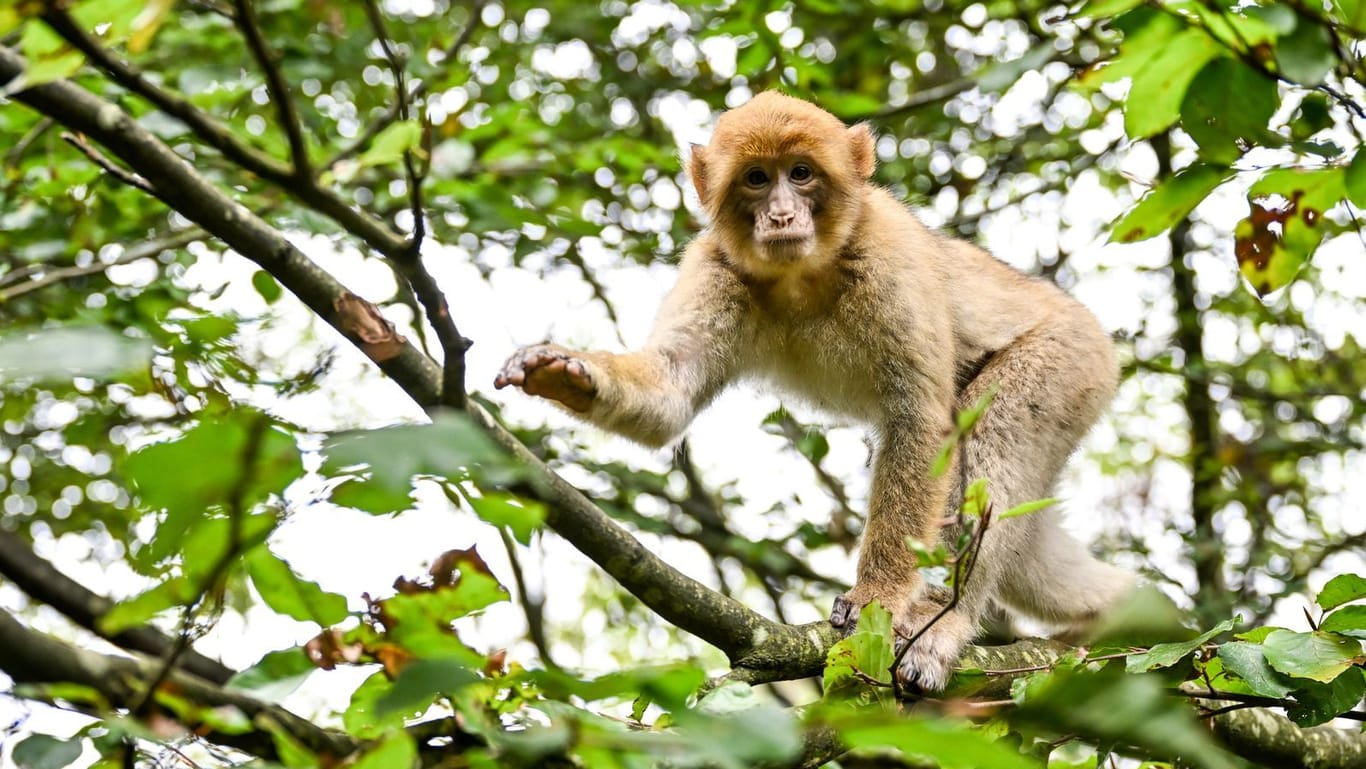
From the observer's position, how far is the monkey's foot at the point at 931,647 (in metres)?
5.09

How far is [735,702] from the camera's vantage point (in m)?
2.53

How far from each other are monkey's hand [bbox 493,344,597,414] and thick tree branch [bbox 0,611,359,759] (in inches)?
72.0

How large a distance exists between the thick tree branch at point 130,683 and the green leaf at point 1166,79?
237cm

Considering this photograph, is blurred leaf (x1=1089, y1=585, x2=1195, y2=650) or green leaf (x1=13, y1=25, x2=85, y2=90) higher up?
green leaf (x1=13, y1=25, x2=85, y2=90)

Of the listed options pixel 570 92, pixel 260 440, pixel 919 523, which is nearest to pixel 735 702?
pixel 260 440

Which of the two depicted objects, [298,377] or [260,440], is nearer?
[260,440]

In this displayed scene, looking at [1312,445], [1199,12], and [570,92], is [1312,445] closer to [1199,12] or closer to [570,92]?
[570,92]

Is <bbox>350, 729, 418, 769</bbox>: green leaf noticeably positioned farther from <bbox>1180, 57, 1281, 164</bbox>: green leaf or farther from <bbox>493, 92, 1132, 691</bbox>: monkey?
<bbox>493, 92, 1132, 691</bbox>: monkey

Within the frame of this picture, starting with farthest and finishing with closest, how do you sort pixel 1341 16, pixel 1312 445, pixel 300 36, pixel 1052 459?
pixel 1312 445 → pixel 300 36 → pixel 1052 459 → pixel 1341 16

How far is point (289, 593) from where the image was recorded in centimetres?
229

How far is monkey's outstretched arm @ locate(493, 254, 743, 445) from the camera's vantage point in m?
4.84

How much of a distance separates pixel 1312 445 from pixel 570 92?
6.27 meters

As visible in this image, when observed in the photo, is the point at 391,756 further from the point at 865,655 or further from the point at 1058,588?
the point at 1058,588

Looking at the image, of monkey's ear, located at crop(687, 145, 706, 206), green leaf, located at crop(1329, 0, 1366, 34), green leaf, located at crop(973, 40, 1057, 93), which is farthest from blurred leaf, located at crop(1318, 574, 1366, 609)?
monkey's ear, located at crop(687, 145, 706, 206)
